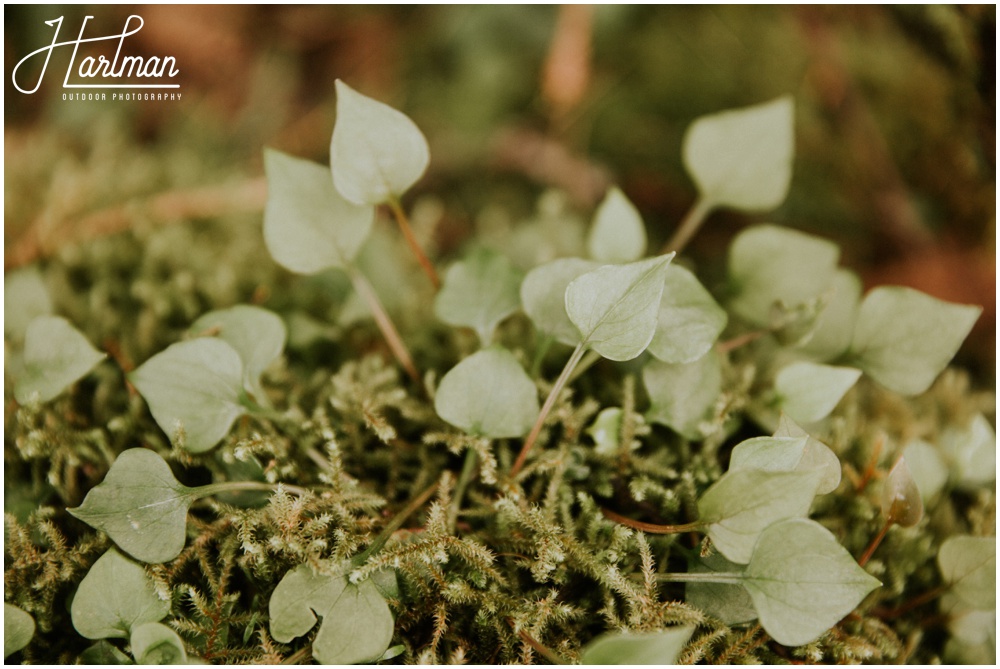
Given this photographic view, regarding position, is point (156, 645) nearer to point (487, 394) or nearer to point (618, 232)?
point (487, 394)

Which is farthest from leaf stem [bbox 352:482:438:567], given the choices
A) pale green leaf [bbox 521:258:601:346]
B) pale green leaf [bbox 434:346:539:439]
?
pale green leaf [bbox 521:258:601:346]

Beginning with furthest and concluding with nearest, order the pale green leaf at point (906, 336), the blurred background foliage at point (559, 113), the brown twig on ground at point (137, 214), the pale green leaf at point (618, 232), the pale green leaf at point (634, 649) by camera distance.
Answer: the blurred background foliage at point (559, 113) < the brown twig on ground at point (137, 214) < the pale green leaf at point (618, 232) < the pale green leaf at point (906, 336) < the pale green leaf at point (634, 649)

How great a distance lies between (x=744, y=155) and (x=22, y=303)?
1.00m

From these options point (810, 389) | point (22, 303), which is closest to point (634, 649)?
point (810, 389)

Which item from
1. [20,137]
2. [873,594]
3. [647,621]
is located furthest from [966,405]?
[20,137]

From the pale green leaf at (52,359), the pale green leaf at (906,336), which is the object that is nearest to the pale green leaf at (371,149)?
the pale green leaf at (52,359)

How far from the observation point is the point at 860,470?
77 centimetres

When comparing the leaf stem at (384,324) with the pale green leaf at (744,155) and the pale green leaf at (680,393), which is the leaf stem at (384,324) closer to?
the pale green leaf at (680,393)

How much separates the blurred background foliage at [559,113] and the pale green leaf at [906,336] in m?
0.49

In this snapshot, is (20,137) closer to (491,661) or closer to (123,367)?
(123,367)

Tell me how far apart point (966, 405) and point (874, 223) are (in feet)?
1.42

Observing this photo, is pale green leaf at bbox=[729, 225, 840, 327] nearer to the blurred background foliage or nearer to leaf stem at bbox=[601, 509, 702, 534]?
leaf stem at bbox=[601, 509, 702, 534]

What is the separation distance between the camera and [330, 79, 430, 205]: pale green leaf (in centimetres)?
65

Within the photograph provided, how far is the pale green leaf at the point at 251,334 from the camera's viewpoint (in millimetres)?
694
